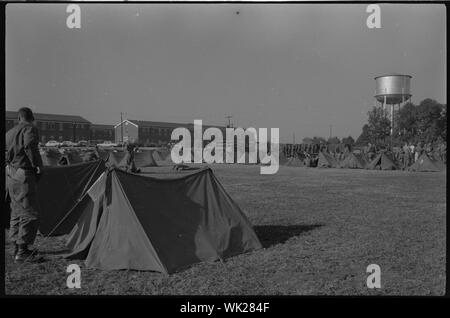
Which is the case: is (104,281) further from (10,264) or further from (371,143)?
(371,143)

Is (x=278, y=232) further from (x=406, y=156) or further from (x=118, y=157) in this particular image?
(x=406, y=156)

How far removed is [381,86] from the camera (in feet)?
16.5

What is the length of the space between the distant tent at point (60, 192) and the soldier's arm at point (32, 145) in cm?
177

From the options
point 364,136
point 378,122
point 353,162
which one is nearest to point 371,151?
point 353,162

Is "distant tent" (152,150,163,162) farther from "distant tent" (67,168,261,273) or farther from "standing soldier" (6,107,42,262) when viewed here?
"standing soldier" (6,107,42,262)

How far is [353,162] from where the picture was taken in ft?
93.5

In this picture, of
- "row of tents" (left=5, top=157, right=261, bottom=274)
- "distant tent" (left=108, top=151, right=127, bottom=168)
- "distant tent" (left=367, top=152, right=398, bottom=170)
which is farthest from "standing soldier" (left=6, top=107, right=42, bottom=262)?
"distant tent" (left=367, top=152, right=398, bottom=170)

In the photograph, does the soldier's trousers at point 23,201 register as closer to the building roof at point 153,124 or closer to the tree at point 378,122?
the building roof at point 153,124

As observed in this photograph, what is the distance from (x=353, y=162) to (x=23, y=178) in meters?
25.4

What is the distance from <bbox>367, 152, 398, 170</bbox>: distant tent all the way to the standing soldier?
23.9 meters

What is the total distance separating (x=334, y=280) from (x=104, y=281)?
2.66 metres

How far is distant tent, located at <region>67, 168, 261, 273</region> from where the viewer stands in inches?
208

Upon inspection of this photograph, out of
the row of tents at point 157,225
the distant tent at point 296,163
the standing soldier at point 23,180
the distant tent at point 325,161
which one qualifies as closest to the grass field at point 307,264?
the row of tents at point 157,225

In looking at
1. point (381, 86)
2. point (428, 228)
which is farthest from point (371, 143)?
point (381, 86)
